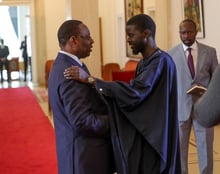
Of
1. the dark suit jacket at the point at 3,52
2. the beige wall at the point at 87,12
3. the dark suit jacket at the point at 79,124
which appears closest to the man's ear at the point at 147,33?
the dark suit jacket at the point at 79,124

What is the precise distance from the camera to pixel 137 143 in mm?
2814

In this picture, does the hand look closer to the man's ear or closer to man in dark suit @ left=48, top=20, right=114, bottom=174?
man in dark suit @ left=48, top=20, right=114, bottom=174

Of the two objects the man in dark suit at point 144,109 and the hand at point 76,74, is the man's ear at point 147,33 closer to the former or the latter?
the man in dark suit at point 144,109

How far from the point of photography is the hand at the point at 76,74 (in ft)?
8.59

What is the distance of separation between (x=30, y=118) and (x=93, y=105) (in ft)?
24.0

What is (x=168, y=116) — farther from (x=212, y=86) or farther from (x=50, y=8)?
(x=50, y=8)

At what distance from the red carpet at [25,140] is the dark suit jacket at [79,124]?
2.81m

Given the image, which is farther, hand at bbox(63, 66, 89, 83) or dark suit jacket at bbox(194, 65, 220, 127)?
hand at bbox(63, 66, 89, 83)

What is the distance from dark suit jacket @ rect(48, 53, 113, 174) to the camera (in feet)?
8.63

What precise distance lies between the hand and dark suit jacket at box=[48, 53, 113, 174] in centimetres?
3

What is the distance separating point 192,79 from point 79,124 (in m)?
1.96

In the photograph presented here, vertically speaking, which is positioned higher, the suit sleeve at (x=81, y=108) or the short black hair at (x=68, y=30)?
the short black hair at (x=68, y=30)

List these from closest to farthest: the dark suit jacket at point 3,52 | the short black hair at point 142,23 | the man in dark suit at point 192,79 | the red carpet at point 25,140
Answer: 1. the short black hair at point 142,23
2. the man in dark suit at point 192,79
3. the red carpet at point 25,140
4. the dark suit jacket at point 3,52

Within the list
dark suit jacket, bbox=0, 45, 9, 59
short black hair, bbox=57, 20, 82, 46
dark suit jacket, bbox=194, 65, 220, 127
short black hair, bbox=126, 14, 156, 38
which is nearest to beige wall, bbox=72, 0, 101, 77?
short black hair, bbox=126, 14, 156, 38
